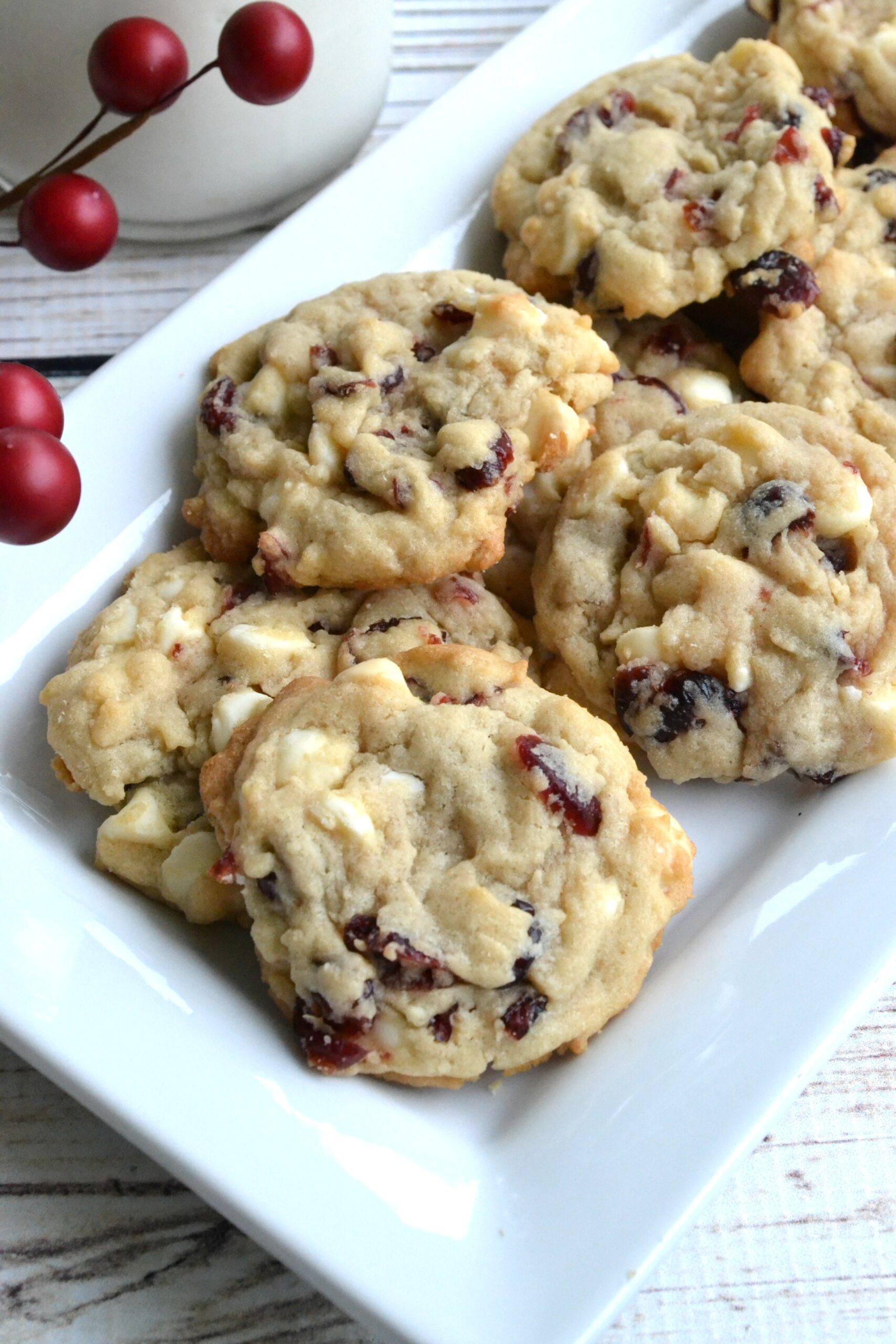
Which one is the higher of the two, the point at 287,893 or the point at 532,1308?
the point at 287,893

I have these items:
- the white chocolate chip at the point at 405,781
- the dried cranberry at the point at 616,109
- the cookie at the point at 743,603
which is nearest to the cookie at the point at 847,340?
the cookie at the point at 743,603

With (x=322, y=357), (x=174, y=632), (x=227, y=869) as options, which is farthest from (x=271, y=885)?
(x=322, y=357)

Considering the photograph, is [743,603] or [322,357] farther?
[322,357]

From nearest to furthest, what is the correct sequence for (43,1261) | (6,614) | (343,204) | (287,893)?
(287,893) → (43,1261) → (6,614) → (343,204)

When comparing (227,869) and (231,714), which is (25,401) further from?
(227,869)

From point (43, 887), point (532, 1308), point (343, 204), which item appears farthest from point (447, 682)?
point (343, 204)

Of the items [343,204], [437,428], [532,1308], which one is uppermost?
[343,204]

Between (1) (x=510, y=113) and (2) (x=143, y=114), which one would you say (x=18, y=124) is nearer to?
(2) (x=143, y=114)
